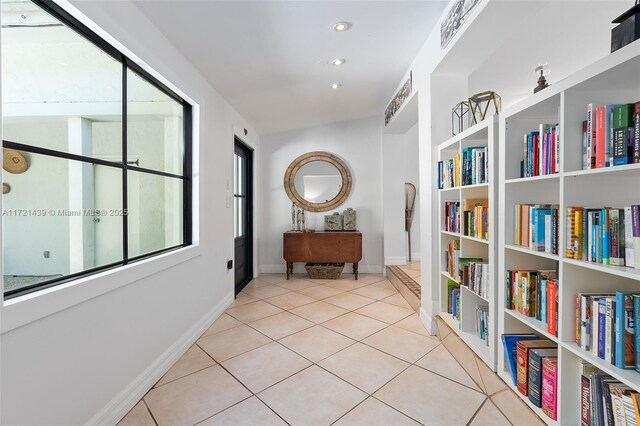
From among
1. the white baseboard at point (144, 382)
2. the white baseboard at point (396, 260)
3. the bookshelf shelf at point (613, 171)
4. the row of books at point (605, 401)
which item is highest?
the bookshelf shelf at point (613, 171)

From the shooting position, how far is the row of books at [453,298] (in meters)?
2.18

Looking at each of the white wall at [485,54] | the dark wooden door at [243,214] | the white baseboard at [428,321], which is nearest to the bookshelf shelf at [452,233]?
the white wall at [485,54]

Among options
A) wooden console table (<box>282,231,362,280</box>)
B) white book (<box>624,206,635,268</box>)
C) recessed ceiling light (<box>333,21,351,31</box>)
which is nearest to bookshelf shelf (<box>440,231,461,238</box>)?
white book (<box>624,206,635,268</box>)

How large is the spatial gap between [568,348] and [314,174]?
3.96 meters

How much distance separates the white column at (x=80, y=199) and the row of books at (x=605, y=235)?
90.2 inches

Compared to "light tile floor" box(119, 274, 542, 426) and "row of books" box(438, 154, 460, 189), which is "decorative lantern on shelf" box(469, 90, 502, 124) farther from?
"light tile floor" box(119, 274, 542, 426)

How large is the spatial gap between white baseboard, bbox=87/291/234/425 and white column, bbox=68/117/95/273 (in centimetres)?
73

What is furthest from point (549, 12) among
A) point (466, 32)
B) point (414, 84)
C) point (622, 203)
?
point (622, 203)

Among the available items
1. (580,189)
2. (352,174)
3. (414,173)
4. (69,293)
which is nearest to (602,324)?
(580,189)

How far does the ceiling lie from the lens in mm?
1801

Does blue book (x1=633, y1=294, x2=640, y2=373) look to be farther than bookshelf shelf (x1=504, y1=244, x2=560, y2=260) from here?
No

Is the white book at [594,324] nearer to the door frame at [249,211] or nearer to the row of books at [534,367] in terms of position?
the row of books at [534,367]

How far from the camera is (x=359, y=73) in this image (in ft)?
9.43

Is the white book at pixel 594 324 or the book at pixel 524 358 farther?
the book at pixel 524 358
